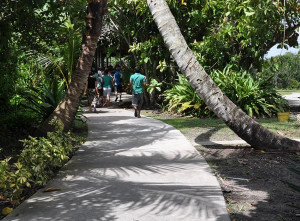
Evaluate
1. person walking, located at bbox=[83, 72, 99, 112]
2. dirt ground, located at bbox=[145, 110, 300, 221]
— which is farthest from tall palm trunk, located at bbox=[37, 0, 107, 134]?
A: person walking, located at bbox=[83, 72, 99, 112]

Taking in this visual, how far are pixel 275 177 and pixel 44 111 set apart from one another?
19.8ft

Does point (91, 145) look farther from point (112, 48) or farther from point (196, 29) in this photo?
point (112, 48)

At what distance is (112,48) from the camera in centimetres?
1961

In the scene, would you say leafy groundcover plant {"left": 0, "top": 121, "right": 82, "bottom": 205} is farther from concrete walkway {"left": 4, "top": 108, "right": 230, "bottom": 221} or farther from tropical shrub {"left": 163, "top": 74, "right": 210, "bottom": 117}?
tropical shrub {"left": 163, "top": 74, "right": 210, "bottom": 117}

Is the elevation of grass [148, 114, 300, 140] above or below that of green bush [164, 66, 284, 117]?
below

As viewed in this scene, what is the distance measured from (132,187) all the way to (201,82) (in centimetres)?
271

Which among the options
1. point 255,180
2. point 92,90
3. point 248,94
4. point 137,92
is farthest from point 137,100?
point 255,180

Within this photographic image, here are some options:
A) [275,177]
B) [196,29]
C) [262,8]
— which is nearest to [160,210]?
[275,177]

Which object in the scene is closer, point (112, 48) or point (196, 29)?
point (196, 29)

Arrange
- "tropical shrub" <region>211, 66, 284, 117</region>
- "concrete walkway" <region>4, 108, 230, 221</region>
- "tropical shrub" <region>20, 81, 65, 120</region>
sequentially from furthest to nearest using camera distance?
"tropical shrub" <region>211, 66, 284, 117</region> → "tropical shrub" <region>20, 81, 65, 120</region> → "concrete walkway" <region>4, 108, 230, 221</region>

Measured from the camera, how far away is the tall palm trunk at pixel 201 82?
7.16 m

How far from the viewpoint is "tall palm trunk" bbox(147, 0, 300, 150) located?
7.16 metres

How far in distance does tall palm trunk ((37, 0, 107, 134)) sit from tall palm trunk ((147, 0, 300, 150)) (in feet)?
4.58

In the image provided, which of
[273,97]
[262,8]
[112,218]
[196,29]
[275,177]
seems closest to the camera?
[112,218]
